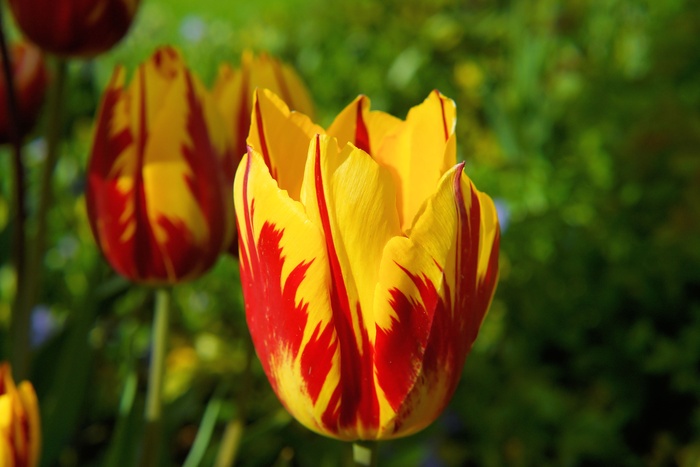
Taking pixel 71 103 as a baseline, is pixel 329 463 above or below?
above

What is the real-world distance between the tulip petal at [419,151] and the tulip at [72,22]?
387mm

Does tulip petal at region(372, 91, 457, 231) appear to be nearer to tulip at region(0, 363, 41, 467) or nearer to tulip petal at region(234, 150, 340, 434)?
tulip petal at region(234, 150, 340, 434)

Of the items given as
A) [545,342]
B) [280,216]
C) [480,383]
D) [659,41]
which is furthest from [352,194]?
[659,41]

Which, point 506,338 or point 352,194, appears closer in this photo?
point 352,194

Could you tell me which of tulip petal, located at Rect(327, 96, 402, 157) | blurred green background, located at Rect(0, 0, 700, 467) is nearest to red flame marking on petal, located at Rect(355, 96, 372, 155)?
tulip petal, located at Rect(327, 96, 402, 157)

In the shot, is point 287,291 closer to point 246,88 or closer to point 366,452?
point 366,452

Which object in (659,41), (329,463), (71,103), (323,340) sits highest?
(323,340)

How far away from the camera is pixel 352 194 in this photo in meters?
0.59

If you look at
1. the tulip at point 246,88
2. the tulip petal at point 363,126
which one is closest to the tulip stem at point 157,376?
the tulip at point 246,88

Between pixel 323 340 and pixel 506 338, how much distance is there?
4.86 feet

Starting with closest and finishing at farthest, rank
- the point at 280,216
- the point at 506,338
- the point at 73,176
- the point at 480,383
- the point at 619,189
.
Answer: the point at 280,216 < the point at 480,383 < the point at 506,338 < the point at 619,189 < the point at 73,176

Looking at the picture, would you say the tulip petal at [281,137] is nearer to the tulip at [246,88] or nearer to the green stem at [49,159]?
the tulip at [246,88]

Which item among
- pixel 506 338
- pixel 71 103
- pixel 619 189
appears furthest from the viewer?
pixel 71 103

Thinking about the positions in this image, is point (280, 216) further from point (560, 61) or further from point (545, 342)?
point (560, 61)
